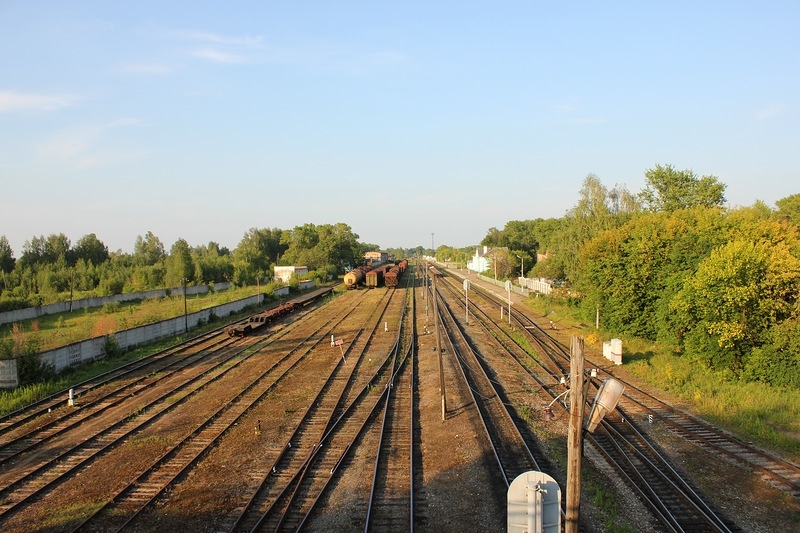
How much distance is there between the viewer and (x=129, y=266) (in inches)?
3221

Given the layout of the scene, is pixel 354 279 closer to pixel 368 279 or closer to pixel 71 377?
pixel 368 279

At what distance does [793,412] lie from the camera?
1494 centimetres

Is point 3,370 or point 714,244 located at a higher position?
point 714,244

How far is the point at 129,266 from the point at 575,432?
88243 millimetres

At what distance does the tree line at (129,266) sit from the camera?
59156mm

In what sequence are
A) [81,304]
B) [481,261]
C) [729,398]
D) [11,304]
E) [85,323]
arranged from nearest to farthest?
1. [729,398]
2. [85,323]
3. [11,304]
4. [81,304]
5. [481,261]

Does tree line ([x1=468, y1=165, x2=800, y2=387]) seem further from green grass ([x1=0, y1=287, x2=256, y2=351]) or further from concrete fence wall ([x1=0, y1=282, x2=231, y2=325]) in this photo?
concrete fence wall ([x1=0, y1=282, x2=231, y2=325])

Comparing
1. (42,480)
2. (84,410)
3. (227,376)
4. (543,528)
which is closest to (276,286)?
(227,376)

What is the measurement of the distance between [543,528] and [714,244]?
839 inches

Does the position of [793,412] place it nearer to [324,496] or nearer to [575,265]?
[324,496]

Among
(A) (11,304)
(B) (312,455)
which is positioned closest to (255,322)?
(B) (312,455)

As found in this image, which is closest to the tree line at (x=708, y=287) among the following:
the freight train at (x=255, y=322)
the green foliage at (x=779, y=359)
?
the green foliage at (x=779, y=359)

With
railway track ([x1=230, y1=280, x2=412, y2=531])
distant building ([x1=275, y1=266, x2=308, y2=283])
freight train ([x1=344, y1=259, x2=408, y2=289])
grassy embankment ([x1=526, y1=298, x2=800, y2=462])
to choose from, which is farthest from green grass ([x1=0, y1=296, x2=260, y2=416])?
distant building ([x1=275, y1=266, x2=308, y2=283])

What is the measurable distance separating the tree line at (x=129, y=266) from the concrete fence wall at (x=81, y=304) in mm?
1140
